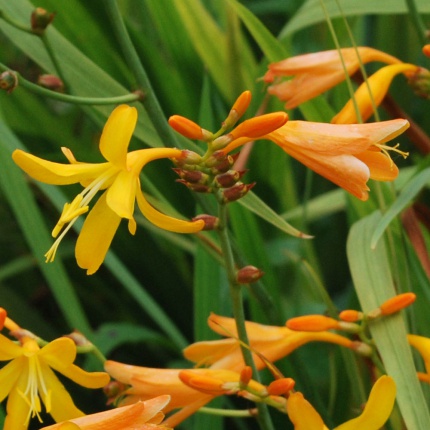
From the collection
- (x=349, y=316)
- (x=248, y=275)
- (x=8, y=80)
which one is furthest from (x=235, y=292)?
(x=8, y=80)

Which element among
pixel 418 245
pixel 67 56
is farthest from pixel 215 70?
pixel 418 245

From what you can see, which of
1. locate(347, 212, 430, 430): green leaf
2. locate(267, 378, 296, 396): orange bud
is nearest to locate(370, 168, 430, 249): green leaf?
locate(347, 212, 430, 430): green leaf

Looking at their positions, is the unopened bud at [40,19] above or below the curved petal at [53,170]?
above

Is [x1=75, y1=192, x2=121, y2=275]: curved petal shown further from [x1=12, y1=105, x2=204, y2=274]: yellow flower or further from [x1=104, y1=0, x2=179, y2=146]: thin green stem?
[x1=104, y1=0, x2=179, y2=146]: thin green stem

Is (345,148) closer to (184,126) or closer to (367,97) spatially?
→ (184,126)

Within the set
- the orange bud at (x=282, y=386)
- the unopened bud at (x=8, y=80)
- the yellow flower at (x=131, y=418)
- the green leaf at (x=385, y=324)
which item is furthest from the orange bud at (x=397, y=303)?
the unopened bud at (x=8, y=80)

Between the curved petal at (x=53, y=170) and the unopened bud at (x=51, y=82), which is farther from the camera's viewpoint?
the unopened bud at (x=51, y=82)

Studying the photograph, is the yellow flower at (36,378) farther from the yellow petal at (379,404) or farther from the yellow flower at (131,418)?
the yellow petal at (379,404)

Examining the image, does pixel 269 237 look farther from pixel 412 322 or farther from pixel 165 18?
pixel 412 322
